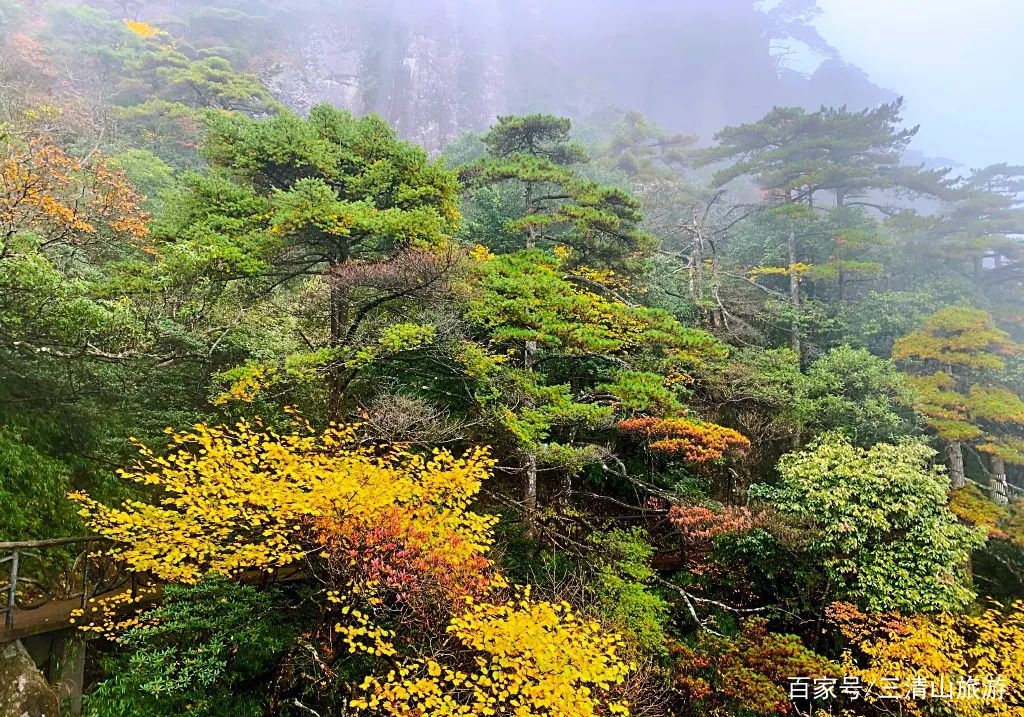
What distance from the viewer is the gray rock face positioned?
5.10 metres

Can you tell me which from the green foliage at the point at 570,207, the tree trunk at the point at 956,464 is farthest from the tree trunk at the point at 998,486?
the green foliage at the point at 570,207

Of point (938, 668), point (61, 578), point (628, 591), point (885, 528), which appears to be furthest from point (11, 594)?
point (885, 528)

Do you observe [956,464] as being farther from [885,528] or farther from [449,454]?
[449,454]

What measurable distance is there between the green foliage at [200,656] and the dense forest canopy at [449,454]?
0.17 ft

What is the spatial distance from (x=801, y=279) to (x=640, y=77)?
121 ft

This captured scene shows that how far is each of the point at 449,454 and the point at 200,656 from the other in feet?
12.4

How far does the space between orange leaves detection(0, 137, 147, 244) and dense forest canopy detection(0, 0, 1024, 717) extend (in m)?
0.10

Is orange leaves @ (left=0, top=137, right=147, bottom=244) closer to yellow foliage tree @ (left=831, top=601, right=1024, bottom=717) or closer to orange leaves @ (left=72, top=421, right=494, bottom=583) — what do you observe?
orange leaves @ (left=72, top=421, right=494, bottom=583)

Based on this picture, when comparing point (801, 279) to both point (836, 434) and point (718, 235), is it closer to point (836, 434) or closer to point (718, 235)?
point (718, 235)

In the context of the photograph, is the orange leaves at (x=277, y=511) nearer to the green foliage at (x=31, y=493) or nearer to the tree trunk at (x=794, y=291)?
the green foliage at (x=31, y=493)

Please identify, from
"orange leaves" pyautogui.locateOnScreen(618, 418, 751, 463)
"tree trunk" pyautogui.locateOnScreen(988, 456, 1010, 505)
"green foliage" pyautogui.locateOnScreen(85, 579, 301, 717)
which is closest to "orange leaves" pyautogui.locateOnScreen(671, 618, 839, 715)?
"orange leaves" pyautogui.locateOnScreen(618, 418, 751, 463)

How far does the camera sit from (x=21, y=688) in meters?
5.21

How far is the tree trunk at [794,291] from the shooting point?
15970 mm

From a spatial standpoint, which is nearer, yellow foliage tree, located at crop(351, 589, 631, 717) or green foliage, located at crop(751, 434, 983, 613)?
yellow foliage tree, located at crop(351, 589, 631, 717)
